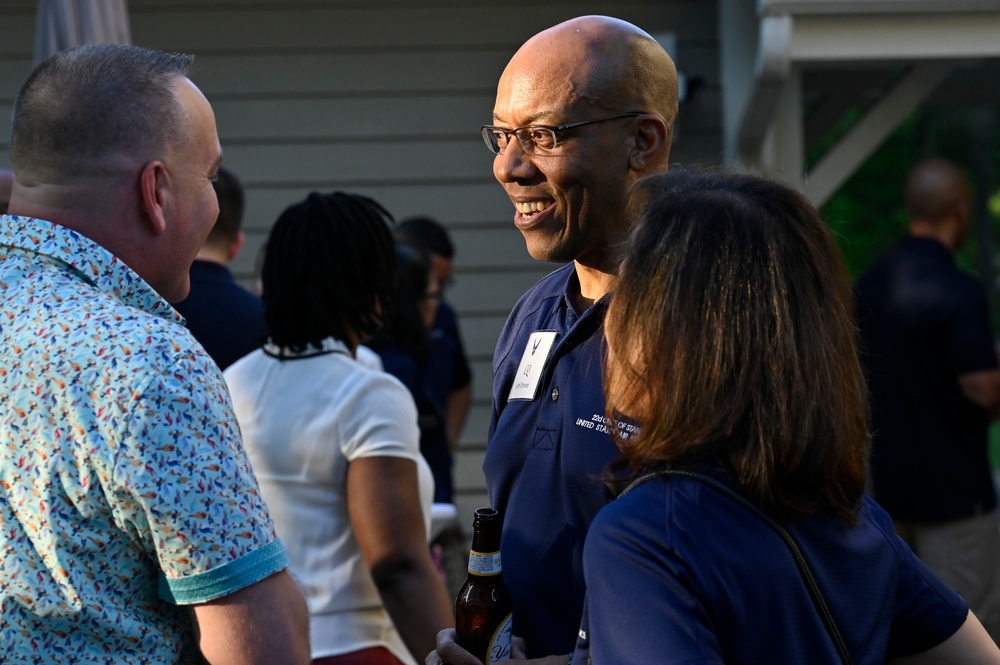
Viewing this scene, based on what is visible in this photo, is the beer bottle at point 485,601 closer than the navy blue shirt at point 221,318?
Yes

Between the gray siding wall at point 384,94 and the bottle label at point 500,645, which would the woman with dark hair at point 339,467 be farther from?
the gray siding wall at point 384,94

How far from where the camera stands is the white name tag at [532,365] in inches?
76.7

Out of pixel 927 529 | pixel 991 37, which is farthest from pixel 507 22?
pixel 927 529

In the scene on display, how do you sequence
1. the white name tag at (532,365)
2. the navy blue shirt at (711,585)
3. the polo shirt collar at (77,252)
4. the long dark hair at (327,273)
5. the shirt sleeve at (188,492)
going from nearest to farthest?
1. the navy blue shirt at (711,585)
2. the shirt sleeve at (188,492)
3. the polo shirt collar at (77,252)
4. the white name tag at (532,365)
5. the long dark hair at (327,273)

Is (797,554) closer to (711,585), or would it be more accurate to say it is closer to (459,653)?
(711,585)

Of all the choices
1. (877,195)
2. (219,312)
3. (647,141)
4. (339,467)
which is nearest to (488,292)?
(219,312)

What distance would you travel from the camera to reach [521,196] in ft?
6.77

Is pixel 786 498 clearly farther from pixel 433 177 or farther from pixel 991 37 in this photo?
pixel 433 177

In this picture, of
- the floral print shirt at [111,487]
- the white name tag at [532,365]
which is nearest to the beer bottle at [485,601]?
the white name tag at [532,365]

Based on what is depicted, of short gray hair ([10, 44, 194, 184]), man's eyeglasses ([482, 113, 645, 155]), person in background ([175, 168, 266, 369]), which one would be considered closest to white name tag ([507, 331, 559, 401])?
man's eyeglasses ([482, 113, 645, 155])

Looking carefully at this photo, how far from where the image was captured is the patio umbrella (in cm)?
419

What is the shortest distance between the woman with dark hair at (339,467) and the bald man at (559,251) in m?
0.67

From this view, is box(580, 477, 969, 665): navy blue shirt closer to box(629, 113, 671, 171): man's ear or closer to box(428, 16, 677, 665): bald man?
box(428, 16, 677, 665): bald man

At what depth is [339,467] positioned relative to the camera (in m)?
2.76
